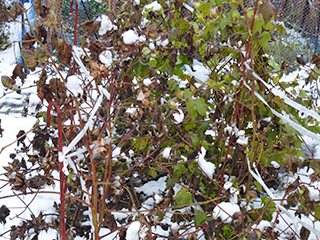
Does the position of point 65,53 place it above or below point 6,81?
below

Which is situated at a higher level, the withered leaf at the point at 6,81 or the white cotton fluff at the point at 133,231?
the withered leaf at the point at 6,81

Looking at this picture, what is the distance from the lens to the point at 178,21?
149 cm

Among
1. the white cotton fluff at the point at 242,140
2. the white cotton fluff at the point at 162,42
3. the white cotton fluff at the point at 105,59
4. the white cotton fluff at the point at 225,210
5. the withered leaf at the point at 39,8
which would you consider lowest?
the white cotton fluff at the point at 225,210

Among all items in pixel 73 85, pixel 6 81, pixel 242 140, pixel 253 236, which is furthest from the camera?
pixel 242 140

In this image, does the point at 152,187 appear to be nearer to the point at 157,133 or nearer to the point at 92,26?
the point at 157,133

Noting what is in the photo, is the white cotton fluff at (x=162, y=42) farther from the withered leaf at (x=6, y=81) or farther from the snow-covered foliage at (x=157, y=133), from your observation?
the withered leaf at (x=6, y=81)

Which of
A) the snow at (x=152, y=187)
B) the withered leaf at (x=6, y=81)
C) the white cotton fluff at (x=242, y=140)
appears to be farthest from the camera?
the snow at (x=152, y=187)

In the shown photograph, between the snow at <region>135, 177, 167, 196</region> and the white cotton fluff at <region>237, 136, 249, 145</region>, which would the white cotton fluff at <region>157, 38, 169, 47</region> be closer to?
the white cotton fluff at <region>237, 136, 249, 145</region>

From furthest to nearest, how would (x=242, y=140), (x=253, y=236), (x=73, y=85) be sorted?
1. (x=242, y=140)
2. (x=253, y=236)
3. (x=73, y=85)

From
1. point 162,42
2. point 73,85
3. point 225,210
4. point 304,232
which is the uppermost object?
point 162,42

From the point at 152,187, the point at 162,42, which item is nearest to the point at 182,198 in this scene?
the point at 152,187

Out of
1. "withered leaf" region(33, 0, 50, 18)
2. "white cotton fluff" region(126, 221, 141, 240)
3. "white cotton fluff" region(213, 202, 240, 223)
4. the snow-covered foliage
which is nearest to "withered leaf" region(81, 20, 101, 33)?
the snow-covered foliage

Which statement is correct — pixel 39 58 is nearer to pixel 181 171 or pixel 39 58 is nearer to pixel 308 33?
pixel 181 171

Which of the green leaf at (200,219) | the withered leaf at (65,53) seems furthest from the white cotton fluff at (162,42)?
the green leaf at (200,219)
